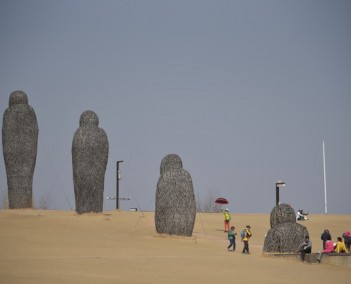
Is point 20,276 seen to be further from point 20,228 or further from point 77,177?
point 77,177

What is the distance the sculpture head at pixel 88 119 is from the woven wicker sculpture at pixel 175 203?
25.9 ft

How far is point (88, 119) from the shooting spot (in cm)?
3300

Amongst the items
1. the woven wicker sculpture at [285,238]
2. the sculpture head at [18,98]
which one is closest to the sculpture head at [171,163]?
the woven wicker sculpture at [285,238]

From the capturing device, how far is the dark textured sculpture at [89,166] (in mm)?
31781

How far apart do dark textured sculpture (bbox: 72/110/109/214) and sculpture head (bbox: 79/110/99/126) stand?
0.41 meters

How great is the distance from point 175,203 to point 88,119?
29.6 ft

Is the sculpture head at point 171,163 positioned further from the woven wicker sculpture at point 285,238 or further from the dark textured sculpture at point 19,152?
the woven wicker sculpture at point 285,238

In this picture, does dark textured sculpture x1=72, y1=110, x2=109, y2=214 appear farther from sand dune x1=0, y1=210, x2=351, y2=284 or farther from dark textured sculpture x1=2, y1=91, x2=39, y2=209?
dark textured sculpture x1=2, y1=91, x2=39, y2=209

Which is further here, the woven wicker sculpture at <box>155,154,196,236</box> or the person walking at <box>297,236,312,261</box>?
the woven wicker sculpture at <box>155,154,196,236</box>

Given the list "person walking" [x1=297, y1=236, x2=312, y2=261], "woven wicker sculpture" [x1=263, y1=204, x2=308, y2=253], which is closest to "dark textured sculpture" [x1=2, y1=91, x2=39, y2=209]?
"woven wicker sculpture" [x1=263, y1=204, x2=308, y2=253]

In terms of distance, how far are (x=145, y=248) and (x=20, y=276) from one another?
8499 mm

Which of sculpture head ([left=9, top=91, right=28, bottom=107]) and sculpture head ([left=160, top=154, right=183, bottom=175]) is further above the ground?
sculpture head ([left=9, top=91, right=28, bottom=107])

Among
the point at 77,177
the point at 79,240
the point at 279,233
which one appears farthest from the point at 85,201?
the point at 279,233

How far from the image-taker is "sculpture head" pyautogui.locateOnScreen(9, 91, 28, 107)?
108 feet
